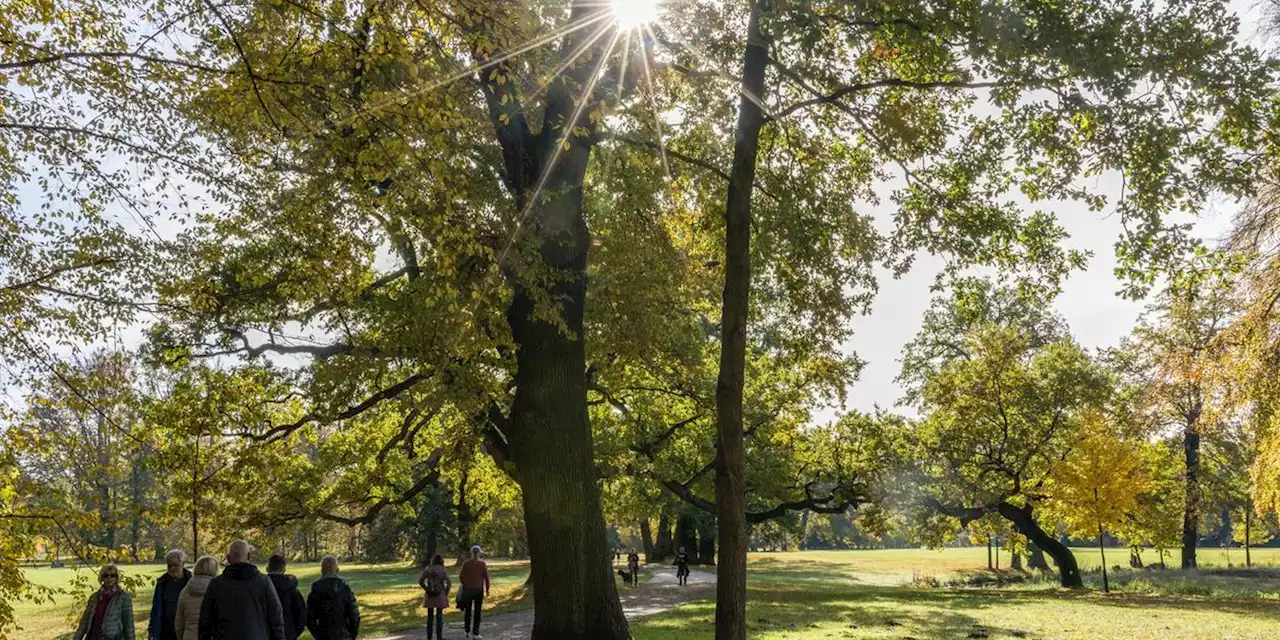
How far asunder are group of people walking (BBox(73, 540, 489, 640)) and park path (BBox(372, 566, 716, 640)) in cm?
529

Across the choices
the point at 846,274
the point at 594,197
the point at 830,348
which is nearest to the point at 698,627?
the point at 830,348

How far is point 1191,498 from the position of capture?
111 ft

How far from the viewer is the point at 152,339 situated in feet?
51.0

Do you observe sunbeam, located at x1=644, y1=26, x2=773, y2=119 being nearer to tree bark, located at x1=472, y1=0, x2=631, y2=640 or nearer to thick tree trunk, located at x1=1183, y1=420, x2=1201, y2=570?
tree bark, located at x1=472, y1=0, x2=631, y2=640

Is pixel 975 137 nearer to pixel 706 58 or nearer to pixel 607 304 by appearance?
pixel 706 58

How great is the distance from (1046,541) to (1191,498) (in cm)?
793

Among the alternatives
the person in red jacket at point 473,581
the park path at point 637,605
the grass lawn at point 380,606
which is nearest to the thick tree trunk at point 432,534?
the grass lawn at point 380,606

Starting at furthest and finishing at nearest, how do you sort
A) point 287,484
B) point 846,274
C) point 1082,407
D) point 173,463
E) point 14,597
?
point 1082,407 < point 287,484 < point 173,463 < point 846,274 < point 14,597

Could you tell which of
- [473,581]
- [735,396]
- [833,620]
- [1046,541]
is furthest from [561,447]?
[1046,541]

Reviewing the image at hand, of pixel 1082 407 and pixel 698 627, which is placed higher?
pixel 1082 407

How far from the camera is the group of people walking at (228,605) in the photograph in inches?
288

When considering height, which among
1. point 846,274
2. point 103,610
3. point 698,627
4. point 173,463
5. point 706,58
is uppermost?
point 706,58

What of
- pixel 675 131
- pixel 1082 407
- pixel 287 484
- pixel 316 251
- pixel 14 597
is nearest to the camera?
pixel 14 597

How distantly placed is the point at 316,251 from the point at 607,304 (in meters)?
5.75
